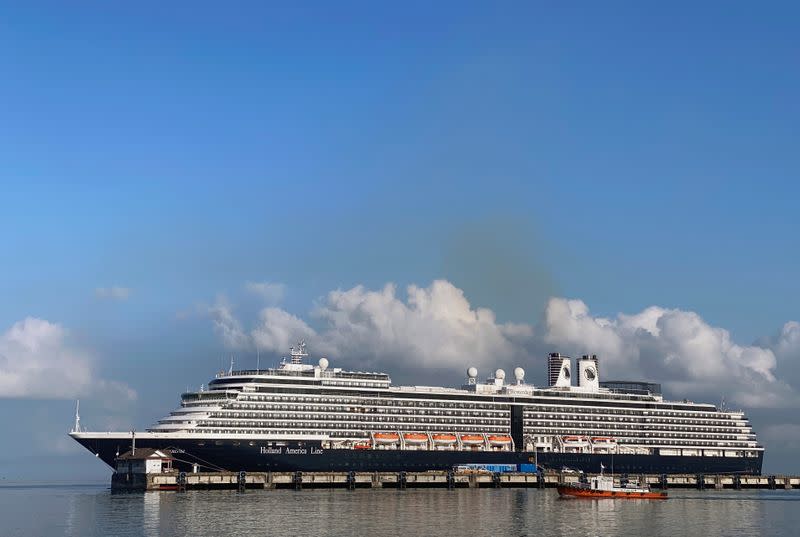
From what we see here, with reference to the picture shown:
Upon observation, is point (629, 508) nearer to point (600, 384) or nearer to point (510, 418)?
point (510, 418)

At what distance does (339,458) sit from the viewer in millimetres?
139375

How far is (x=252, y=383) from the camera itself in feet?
453

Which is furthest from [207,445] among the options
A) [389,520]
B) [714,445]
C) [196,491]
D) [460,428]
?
[714,445]

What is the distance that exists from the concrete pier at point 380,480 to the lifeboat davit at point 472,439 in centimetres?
954

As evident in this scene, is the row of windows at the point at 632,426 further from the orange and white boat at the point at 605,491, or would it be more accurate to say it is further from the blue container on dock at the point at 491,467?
the orange and white boat at the point at 605,491

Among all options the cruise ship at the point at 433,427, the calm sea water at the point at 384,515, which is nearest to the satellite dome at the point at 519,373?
the cruise ship at the point at 433,427

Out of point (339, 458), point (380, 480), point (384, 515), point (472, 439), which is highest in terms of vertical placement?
point (472, 439)

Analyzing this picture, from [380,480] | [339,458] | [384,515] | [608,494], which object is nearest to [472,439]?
[380,480]

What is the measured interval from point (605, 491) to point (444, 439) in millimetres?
31886

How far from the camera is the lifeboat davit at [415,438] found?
148 metres

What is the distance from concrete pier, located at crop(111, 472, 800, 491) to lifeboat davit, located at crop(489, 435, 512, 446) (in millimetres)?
9627

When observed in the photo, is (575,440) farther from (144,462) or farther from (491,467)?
(144,462)

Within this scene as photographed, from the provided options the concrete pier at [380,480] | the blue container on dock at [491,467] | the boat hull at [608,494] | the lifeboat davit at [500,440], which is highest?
the lifeboat davit at [500,440]

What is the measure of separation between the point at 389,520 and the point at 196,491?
43.4 m
